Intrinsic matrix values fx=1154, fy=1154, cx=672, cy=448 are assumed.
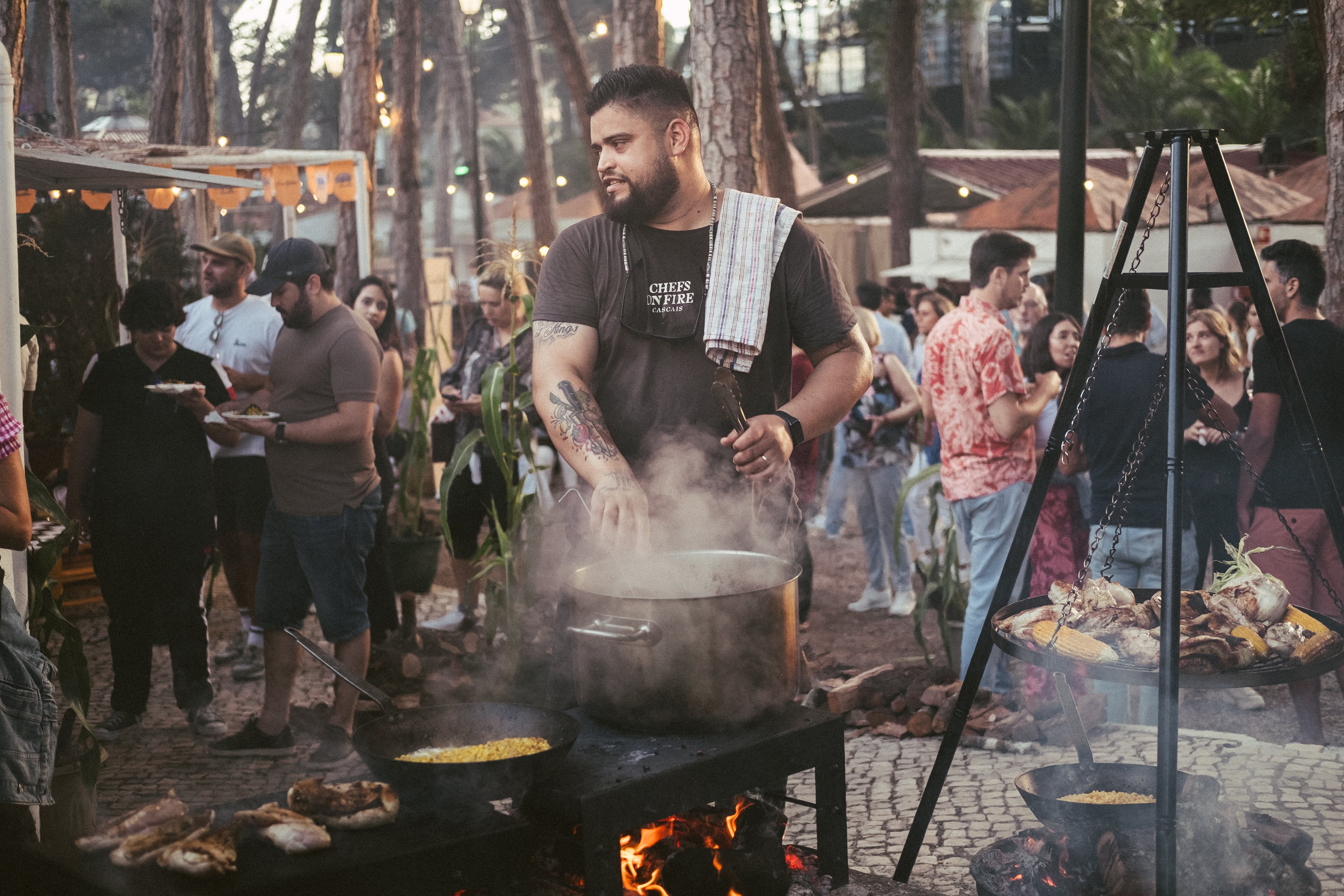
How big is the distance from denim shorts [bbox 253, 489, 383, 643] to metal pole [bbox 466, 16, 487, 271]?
15385 mm

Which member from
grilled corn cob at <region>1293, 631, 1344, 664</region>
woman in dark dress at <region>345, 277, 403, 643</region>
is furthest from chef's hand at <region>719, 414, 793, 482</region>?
woman in dark dress at <region>345, 277, 403, 643</region>

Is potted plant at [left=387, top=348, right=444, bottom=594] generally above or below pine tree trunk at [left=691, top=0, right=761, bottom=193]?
below

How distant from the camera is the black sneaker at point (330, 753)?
4902 mm

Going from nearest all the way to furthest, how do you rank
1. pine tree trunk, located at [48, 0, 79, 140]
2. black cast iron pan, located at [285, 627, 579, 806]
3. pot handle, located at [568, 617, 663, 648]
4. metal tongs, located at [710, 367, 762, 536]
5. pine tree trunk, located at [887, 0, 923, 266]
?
black cast iron pan, located at [285, 627, 579, 806] → pot handle, located at [568, 617, 663, 648] → metal tongs, located at [710, 367, 762, 536] → pine tree trunk, located at [48, 0, 79, 140] → pine tree trunk, located at [887, 0, 923, 266]

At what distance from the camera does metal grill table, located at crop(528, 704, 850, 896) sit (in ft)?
7.22

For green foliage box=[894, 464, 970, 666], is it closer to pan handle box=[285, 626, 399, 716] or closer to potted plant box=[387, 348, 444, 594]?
potted plant box=[387, 348, 444, 594]

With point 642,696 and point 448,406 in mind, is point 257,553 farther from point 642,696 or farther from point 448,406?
point 642,696

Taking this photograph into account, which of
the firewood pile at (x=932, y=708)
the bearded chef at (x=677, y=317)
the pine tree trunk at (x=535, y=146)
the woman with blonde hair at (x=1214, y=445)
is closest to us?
the bearded chef at (x=677, y=317)

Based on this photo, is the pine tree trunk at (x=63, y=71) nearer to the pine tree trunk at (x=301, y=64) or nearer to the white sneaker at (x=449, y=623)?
the pine tree trunk at (x=301, y=64)

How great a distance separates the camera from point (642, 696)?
242 cm

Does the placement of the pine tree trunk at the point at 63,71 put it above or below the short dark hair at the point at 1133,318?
above

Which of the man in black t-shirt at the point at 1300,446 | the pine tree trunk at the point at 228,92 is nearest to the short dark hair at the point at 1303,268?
the man in black t-shirt at the point at 1300,446

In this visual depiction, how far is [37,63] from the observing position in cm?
2172

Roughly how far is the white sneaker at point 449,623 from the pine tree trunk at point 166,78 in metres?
9.38
